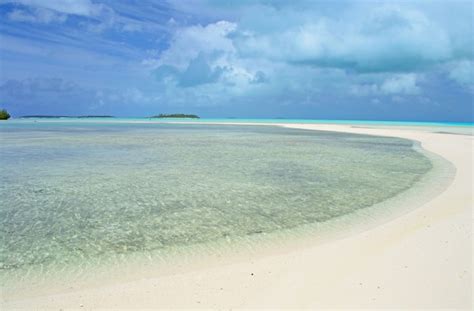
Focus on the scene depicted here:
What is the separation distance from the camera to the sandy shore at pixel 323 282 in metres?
4.34

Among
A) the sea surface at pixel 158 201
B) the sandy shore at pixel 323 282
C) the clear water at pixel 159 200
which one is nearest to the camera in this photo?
the sandy shore at pixel 323 282

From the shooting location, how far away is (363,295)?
445 centimetres

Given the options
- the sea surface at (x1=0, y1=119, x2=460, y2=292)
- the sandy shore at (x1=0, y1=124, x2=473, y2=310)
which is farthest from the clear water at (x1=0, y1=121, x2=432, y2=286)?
the sandy shore at (x1=0, y1=124, x2=473, y2=310)

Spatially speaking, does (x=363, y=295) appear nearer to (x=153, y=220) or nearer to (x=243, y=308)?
(x=243, y=308)

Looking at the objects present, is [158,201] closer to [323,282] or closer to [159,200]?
[159,200]

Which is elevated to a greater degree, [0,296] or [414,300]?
[414,300]

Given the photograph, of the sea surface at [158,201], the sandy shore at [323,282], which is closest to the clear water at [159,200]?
the sea surface at [158,201]

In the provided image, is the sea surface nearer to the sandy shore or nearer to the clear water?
the clear water

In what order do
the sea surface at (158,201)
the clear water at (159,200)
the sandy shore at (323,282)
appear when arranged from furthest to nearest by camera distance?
the clear water at (159,200) < the sea surface at (158,201) < the sandy shore at (323,282)

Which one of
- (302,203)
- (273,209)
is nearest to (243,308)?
(273,209)

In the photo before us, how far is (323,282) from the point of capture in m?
4.80

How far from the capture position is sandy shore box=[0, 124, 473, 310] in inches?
171

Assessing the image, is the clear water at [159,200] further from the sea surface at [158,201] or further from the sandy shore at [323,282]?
the sandy shore at [323,282]

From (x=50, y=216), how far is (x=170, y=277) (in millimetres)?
4568
